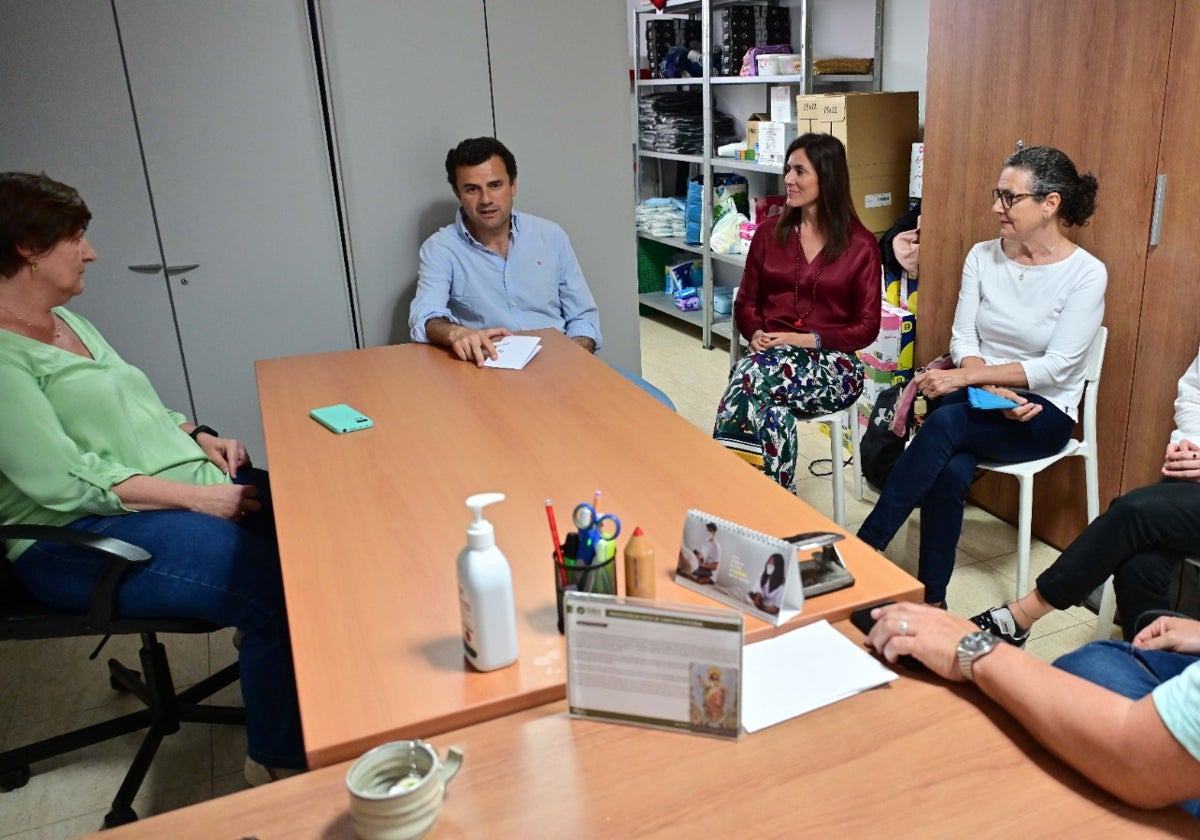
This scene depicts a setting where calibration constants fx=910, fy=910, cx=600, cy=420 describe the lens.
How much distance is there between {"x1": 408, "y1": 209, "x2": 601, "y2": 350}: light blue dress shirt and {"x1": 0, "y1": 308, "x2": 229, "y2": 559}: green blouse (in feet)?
3.61

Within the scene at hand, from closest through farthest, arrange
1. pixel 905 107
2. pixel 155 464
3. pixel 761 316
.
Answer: pixel 155 464, pixel 761 316, pixel 905 107

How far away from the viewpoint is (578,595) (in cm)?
106

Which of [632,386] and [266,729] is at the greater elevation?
[632,386]

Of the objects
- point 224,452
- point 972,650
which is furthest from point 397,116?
point 972,650

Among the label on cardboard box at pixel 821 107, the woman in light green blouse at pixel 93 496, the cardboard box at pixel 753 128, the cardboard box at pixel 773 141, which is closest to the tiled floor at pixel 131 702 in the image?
the woman in light green blouse at pixel 93 496

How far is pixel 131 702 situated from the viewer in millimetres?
2414

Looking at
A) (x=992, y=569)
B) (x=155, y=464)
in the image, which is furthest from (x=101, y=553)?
(x=992, y=569)

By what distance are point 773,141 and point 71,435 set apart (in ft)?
11.8

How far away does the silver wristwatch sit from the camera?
111cm

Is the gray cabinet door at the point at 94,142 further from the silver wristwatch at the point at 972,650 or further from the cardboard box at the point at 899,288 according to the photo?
the silver wristwatch at the point at 972,650

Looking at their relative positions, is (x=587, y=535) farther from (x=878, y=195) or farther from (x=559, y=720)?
(x=878, y=195)

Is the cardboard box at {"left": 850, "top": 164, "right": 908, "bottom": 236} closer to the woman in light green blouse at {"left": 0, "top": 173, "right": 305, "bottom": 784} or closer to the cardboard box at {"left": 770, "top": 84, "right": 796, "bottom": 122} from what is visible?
the cardboard box at {"left": 770, "top": 84, "right": 796, "bottom": 122}

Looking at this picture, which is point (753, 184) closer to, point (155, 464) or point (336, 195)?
point (336, 195)

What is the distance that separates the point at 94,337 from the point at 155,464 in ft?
1.15
